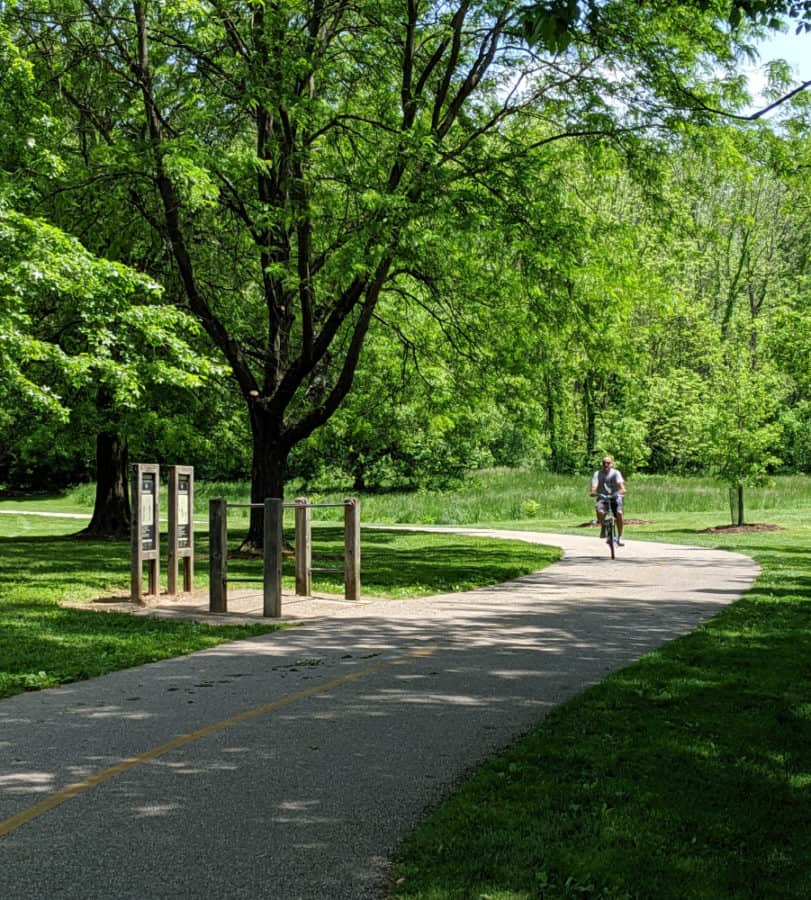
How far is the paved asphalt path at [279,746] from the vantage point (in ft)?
14.8

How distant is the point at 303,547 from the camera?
46.6ft

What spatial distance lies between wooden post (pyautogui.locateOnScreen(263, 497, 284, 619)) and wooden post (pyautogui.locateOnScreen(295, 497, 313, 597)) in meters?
0.80

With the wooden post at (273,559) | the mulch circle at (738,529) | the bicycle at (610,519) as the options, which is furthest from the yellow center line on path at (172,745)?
the mulch circle at (738,529)

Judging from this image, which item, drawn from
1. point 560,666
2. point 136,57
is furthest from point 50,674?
point 136,57

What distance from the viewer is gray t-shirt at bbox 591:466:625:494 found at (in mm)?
20938

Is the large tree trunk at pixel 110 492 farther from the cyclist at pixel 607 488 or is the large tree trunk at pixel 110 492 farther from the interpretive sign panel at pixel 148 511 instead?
the interpretive sign panel at pixel 148 511

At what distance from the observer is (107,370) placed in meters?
15.5

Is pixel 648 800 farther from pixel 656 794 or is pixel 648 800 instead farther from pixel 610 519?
pixel 610 519

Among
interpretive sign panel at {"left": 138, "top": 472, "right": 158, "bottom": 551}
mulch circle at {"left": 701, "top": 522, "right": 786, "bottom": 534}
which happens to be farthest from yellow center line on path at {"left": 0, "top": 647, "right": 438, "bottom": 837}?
mulch circle at {"left": 701, "top": 522, "right": 786, "bottom": 534}

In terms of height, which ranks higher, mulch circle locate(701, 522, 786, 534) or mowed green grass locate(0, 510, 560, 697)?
mowed green grass locate(0, 510, 560, 697)

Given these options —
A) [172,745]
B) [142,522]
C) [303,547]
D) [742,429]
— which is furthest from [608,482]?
[172,745]

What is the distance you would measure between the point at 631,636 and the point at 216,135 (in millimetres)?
14054

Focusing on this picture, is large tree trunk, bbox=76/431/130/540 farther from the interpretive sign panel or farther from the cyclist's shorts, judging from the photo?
the interpretive sign panel

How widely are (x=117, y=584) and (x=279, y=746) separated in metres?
10.3
